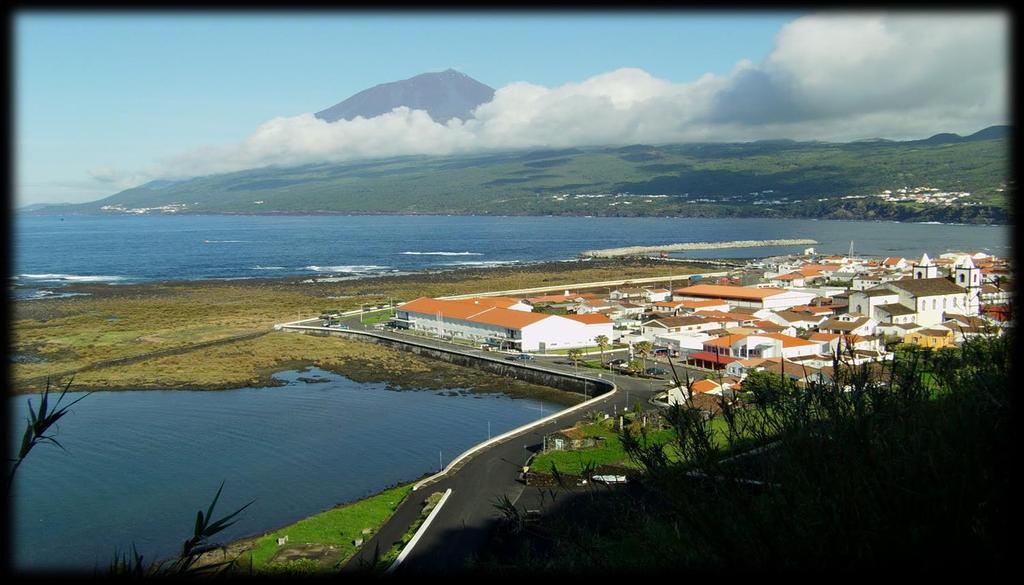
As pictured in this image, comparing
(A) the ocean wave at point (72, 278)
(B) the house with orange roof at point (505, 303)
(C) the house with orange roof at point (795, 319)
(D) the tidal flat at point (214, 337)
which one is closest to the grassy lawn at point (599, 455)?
(D) the tidal flat at point (214, 337)

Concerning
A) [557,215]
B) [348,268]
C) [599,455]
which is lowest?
[599,455]

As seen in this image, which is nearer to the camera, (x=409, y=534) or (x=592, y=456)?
(x=409, y=534)

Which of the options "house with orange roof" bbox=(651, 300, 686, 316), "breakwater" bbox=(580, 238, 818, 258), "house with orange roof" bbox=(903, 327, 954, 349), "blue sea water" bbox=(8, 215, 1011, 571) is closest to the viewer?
"blue sea water" bbox=(8, 215, 1011, 571)

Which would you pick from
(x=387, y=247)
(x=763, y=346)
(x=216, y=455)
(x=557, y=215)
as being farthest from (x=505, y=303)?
(x=557, y=215)

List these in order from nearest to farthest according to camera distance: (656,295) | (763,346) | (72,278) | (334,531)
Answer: (334,531), (763,346), (656,295), (72,278)

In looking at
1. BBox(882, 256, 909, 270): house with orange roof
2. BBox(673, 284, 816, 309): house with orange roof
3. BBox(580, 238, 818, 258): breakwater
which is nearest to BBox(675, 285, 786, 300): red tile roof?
BBox(673, 284, 816, 309): house with orange roof

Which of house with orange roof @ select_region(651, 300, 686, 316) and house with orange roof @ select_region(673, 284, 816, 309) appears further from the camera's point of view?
house with orange roof @ select_region(673, 284, 816, 309)

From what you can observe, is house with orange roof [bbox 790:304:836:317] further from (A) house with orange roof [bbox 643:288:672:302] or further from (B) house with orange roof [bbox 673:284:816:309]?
(A) house with orange roof [bbox 643:288:672:302]

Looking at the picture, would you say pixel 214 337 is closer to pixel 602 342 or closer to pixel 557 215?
pixel 602 342

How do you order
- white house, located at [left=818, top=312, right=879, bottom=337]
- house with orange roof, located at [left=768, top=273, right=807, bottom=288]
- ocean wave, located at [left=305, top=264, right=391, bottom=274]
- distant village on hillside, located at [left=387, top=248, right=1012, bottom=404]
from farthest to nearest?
ocean wave, located at [left=305, top=264, right=391, bottom=274] < house with orange roof, located at [left=768, top=273, right=807, bottom=288] < white house, located at [left=818, top=312, right=879, bottom=337] < distant village on hillside, located at [left=387, top=248, right=1012, bottom=404]
